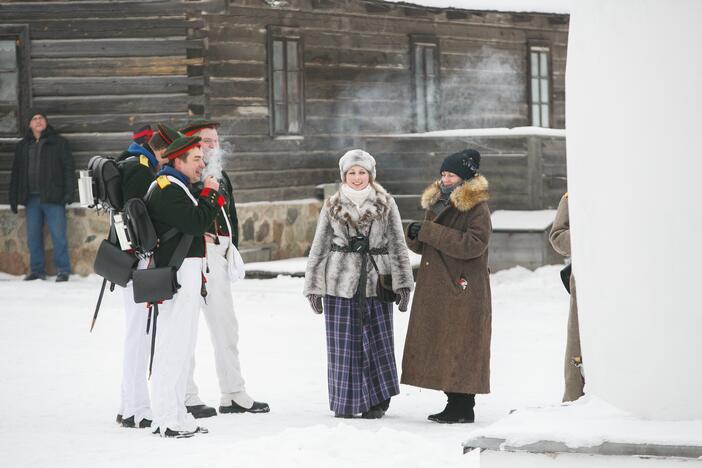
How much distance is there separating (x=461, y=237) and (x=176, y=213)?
5.47ft

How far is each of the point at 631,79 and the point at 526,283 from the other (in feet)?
35.5

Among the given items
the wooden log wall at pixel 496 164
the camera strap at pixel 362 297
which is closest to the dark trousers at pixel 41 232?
the wooden log wall at pixel 496 164

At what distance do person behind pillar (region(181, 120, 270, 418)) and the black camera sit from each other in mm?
676

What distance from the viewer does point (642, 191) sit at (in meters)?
3.28

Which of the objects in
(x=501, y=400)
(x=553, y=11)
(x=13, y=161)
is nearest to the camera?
(x=501, y=400)

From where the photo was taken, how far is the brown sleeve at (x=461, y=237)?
7129mm

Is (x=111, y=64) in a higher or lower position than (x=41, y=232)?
higher

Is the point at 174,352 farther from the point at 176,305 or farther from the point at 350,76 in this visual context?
the point at 350,76

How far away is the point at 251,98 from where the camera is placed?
15.9 metres

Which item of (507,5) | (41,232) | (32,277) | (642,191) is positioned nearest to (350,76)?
(507,5)

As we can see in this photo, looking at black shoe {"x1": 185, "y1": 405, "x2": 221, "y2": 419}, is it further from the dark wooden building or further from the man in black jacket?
the dark wooden building

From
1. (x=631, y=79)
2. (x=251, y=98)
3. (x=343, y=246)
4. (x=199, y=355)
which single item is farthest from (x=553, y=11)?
(x=631, y=79)

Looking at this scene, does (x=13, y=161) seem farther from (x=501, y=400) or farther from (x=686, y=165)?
Result: (x=686, y=165)

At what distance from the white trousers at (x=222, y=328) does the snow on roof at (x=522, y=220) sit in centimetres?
768
